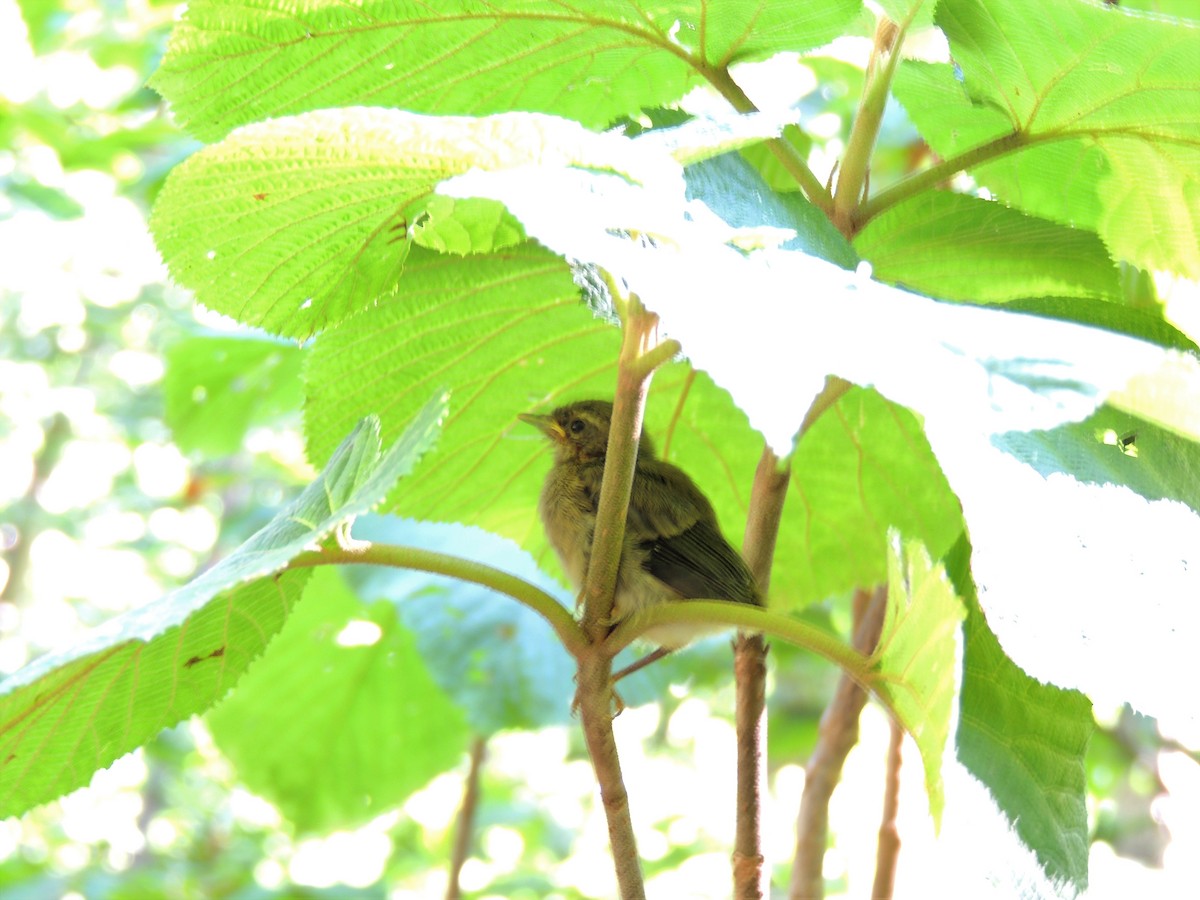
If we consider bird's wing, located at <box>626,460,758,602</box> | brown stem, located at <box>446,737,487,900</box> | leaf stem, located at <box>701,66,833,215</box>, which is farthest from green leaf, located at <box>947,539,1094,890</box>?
brown stem, located at <box>446,737,487,900</box>

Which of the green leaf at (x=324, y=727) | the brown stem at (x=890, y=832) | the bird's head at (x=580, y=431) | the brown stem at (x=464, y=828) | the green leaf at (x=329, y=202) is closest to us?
the green leaf at (x=329, y=202)

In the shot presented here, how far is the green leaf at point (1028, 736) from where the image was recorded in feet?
3.06

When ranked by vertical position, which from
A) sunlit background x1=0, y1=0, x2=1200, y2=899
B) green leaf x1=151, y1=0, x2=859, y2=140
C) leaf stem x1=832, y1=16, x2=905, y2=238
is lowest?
sunlit background x1=0, y1=0, x2=1200, y2=899

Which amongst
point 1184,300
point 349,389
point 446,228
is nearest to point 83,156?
point 349,389

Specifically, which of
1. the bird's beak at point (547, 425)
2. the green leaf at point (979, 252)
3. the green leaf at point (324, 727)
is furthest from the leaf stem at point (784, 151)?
the green leaf at point (324, 727)

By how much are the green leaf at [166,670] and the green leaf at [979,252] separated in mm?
644

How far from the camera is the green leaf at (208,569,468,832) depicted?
2.58 metres

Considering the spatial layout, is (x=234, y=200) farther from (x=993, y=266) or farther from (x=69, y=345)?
(x=69, y=345)

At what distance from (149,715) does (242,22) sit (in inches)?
25.2

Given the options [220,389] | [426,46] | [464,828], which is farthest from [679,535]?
[220,389]

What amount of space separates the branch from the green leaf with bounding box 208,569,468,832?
1.60 metres

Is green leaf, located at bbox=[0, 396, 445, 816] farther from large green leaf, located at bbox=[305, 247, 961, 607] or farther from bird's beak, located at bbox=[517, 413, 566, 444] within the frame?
bird's beak, located at bbox=[517, 413, 566, 444]

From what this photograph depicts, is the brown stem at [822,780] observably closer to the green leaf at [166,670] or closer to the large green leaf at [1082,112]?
the large green leaf at [1082,112]

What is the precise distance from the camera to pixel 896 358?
60 cm
